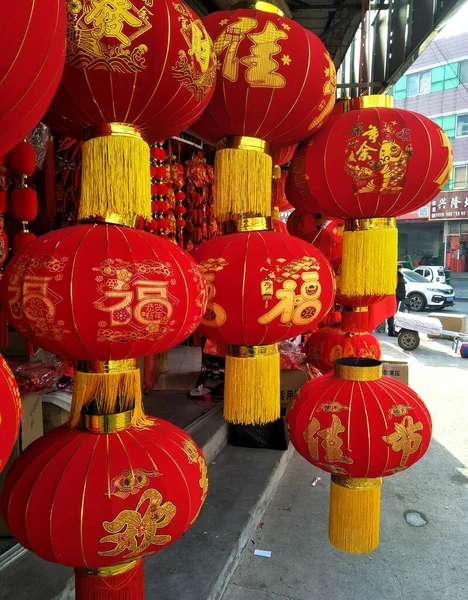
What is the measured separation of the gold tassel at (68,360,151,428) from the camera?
0.77 m

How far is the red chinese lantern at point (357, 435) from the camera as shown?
1.09 metres

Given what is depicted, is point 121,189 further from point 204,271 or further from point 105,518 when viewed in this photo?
point 105,518

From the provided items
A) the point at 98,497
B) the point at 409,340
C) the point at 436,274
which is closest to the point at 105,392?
the point at 98,497

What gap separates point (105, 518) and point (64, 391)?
135 centimetres

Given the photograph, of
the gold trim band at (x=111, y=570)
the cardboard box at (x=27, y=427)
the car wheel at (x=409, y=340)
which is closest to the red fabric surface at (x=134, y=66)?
the gold trim band at (x=111, y=570)

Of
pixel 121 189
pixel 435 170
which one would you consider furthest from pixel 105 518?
pixel 435 170

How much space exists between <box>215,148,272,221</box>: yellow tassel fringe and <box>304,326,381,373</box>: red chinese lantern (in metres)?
0.71

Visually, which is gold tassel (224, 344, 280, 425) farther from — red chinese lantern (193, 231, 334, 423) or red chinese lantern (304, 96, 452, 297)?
red chinese lantern (304, 96, 452, 297)

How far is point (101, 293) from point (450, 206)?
14.9m

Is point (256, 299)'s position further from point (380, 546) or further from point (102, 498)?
point (380, 546)

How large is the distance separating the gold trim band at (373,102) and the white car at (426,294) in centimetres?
933

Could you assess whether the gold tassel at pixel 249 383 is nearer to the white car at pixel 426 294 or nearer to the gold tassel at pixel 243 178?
the gold tassel at pixel 243 178

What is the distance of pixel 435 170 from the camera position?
104 cm

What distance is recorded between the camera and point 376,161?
1004 millimetres
